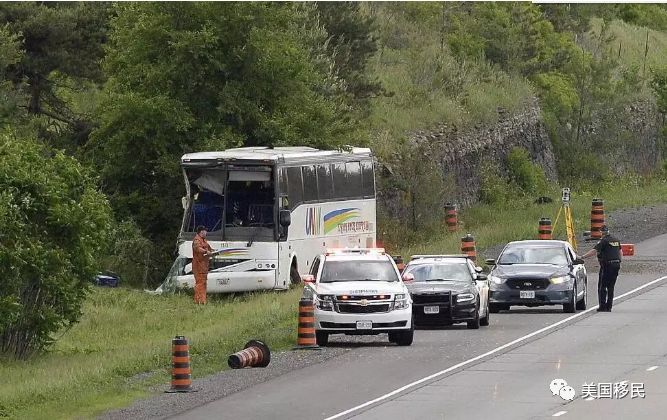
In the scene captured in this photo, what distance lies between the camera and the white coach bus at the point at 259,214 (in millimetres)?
38250

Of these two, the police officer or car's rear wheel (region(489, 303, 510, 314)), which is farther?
car's rear wheel (region(489, 303, 510, 314))

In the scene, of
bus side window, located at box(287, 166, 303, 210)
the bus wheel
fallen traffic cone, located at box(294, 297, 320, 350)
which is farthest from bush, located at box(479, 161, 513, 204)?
fallen traffic cone, located at box(294, 297, 320, 350)

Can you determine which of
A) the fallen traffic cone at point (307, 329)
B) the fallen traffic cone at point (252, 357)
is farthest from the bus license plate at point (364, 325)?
the fallen traffic cone at point (252, 357)

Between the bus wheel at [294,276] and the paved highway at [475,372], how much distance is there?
21.8 feet

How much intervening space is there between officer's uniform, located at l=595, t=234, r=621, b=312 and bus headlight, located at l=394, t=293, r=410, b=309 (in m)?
6.27

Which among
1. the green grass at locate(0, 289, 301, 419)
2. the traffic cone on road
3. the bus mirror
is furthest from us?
the bus mirror

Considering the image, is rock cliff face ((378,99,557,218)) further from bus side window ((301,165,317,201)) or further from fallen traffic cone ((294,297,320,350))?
fallen traffic cone ((294,297,320,350))

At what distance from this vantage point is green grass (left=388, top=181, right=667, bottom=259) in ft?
160

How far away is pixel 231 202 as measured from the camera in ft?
129

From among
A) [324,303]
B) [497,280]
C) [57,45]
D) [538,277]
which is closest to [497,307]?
[497,280]

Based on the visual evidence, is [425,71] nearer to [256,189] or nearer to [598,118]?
[598,118]

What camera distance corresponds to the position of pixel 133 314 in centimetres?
3556

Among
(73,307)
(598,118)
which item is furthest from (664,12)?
(73,307)

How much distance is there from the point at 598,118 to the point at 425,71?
1140cm
